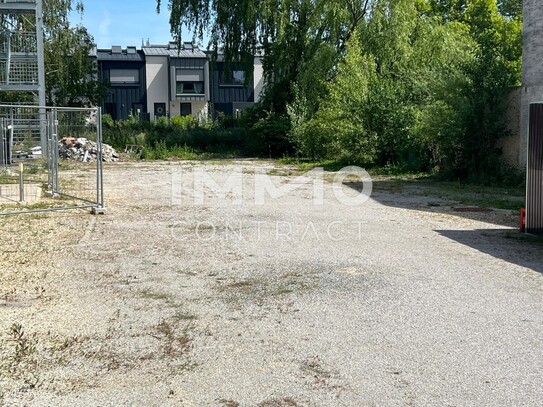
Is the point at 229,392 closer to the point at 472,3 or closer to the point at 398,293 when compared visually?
the point at 398,293

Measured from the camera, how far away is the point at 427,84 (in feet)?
74.1

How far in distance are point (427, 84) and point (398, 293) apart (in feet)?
57.0

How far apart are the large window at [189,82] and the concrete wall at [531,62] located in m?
50.7

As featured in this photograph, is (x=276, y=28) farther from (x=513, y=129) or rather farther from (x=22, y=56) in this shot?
(x=513, y=129)

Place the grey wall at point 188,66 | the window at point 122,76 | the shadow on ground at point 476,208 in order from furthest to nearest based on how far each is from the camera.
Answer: the grey wall at point 188,66, the window at point 122,76, the shadow on ground at point 476,208

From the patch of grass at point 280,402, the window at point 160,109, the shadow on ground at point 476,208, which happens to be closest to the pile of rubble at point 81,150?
the shadow on ground at point 476,208

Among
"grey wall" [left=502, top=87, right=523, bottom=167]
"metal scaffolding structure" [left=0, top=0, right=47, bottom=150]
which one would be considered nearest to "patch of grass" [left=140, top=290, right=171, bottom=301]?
"grey wall" [left=502, top=87, right=523, bottom=167]

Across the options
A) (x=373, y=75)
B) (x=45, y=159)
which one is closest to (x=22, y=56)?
(x=45, y=159)

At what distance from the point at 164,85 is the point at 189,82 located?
8.75 ft

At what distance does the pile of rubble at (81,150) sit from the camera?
18.4m

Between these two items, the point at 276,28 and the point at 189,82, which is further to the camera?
the point at 189,82

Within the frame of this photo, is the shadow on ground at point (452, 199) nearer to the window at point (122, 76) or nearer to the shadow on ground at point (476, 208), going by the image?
the shadow on ground at point (476, 208)

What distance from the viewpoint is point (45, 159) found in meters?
17.3

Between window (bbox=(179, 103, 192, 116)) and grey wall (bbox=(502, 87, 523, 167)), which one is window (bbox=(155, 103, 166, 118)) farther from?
grey wall (bbox=(502, 87, 523, 167))
